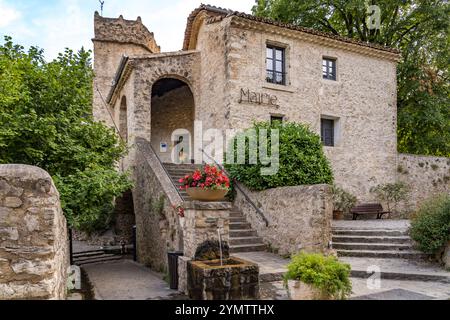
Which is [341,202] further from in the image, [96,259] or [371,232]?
[96,259]

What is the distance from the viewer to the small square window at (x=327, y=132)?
13219 mm

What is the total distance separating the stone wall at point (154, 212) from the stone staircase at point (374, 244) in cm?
415

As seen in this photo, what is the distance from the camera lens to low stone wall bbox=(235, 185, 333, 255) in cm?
751

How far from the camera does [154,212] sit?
9.91 meters

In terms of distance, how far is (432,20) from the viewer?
1535 centimetres

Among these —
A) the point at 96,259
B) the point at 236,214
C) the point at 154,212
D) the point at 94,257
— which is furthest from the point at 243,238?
the point at 94,257

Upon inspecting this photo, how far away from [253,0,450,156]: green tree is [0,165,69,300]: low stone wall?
50.3 ft

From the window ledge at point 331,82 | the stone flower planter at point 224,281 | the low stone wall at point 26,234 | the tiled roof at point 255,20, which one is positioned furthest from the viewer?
the window ledge at point 331,82

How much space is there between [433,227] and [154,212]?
7.07 metres

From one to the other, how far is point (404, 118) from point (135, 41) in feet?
52.9

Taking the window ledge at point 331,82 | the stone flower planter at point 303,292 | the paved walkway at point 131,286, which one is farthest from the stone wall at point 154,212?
the window ledge at point 331,82

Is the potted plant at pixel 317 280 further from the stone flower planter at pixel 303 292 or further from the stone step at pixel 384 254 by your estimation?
the stone step at pixel 384 254

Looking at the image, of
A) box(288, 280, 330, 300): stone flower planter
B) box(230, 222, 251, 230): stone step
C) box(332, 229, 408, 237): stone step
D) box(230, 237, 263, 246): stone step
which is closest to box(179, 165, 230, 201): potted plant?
box(288, 280, 330, 300): stone flower planter
